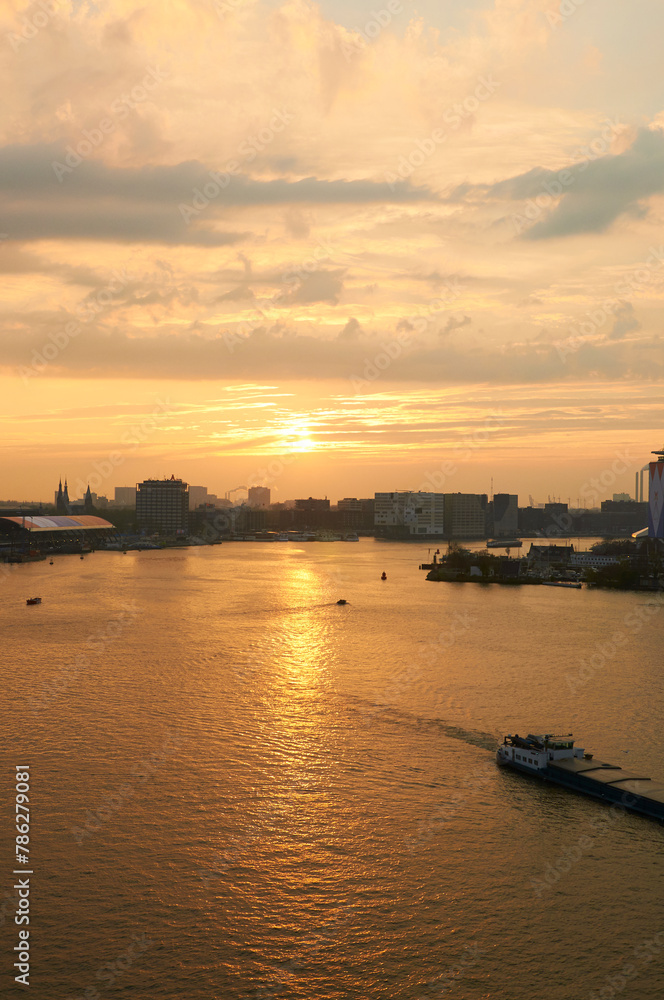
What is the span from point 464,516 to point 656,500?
66.1 metres

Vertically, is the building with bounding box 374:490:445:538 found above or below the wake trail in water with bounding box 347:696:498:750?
above

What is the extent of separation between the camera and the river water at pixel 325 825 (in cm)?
831

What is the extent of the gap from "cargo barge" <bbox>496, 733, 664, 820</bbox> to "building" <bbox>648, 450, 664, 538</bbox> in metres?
48.7

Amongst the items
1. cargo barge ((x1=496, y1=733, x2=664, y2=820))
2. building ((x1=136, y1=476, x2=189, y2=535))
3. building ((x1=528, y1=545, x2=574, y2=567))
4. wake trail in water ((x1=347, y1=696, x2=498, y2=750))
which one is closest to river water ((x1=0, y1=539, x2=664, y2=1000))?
wake trail in water ((x1=347, y1=696, x2=498, y2=750))

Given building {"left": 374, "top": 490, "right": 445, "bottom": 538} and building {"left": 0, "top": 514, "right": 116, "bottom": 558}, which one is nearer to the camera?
building {"left": 0, "top": 514, "right": 116, "bottom": 558}

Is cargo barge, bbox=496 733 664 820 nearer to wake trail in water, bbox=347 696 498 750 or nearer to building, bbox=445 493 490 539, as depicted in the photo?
wake trail in water, bbox=347 696 498 750

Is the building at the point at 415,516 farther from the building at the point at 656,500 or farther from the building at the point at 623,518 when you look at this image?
the building at the point at 656,500

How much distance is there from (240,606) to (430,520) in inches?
3511

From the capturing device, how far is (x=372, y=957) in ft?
27.6

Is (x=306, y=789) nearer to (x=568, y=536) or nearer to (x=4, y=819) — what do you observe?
(x=4, y=819)

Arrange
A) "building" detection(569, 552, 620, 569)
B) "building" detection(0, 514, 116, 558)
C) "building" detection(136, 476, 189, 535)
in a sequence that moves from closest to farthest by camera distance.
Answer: "building" detection(569, 552, 620, 569)
"building" detection(0, 514, 116, 558)
"building" detection(136, 476, 189, 535)

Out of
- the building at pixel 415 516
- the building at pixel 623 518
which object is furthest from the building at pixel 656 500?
the building at pixel 623 518

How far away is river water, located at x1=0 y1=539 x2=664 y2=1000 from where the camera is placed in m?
8.31

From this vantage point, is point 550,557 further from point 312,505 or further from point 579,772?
point 312,505
